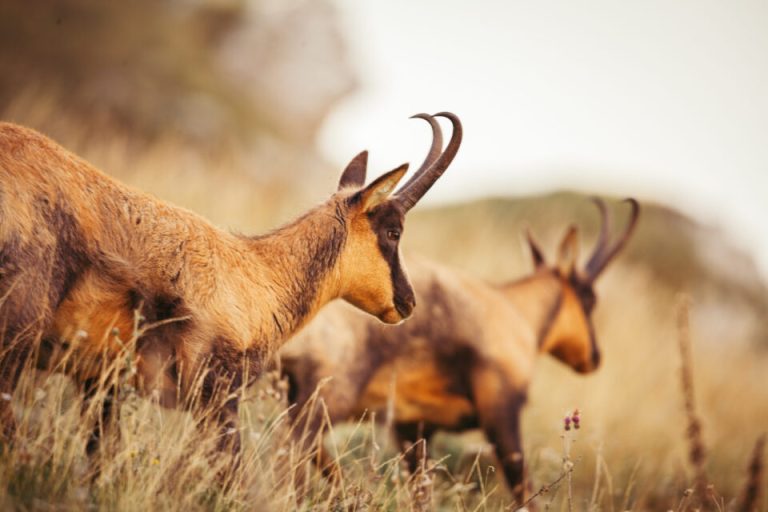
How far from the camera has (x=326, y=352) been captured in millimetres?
4719

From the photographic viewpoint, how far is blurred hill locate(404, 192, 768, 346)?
1712 centimetres

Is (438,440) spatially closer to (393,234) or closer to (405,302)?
(405,302)

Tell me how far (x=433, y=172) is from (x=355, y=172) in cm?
79

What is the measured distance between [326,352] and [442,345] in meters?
1.23

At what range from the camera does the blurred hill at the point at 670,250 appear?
1712 centimetres

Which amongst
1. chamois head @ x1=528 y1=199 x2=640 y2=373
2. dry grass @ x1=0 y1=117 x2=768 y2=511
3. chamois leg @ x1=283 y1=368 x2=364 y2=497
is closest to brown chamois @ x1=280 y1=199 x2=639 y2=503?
chamois leg @ x1=283 y1=368 x2=364 y2=497

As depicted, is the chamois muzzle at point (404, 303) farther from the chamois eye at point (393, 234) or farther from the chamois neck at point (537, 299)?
the chamois neck at point (537, 299)

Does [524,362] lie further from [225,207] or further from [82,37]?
[82,37]

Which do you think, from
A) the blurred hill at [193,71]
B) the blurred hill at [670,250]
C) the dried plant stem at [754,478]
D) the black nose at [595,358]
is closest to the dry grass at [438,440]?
the dried plant stem at [754,478]

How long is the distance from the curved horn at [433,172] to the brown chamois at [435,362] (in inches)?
49.0

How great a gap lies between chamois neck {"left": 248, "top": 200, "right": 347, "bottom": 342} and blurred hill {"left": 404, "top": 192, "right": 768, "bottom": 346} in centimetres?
1029

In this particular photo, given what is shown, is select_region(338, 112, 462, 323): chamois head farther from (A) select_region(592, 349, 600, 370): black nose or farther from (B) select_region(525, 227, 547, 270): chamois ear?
(A) select_region(592, 349, 600, 370): black nose

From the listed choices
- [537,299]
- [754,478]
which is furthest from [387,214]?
[537,299]

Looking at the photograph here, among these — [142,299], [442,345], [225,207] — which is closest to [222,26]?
[225,207]
